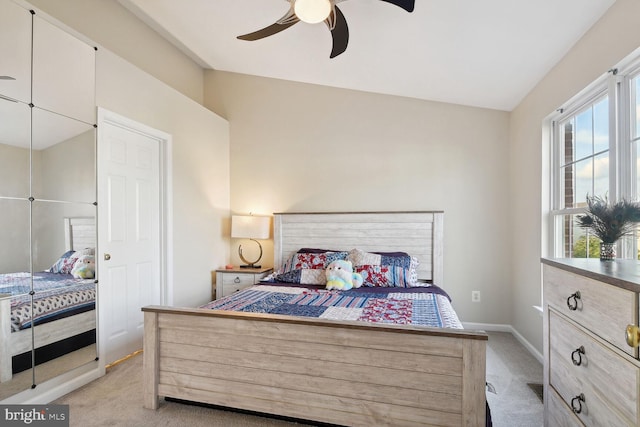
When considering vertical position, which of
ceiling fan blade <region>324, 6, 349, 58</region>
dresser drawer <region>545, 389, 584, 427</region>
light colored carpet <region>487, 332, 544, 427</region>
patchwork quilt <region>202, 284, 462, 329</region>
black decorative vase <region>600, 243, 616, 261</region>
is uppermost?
ceiling fan blade <region>324, 6, 349, 58</region>

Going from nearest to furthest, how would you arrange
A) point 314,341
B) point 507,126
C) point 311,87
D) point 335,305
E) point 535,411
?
point 314,341 < point 535,411 < point 335,305 < point 507,126 < point 311,87

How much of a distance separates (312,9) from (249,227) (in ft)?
8.10

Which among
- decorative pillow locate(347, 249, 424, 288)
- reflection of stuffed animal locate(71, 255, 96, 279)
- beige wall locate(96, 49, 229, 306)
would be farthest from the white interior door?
decorative pillow locate(347, 249, 424, 288)

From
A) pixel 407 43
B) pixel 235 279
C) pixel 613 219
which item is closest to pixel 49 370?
pixel 235 279

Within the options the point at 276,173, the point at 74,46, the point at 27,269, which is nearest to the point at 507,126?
the point at 276,173

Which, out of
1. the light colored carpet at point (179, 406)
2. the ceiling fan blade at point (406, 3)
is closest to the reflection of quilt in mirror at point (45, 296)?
the light colored carpet at point (179, 406)

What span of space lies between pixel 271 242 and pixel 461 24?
2.89m

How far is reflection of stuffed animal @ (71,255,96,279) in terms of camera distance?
7.62ft

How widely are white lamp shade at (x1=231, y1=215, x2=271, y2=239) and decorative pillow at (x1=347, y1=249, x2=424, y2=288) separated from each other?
1.07 metres

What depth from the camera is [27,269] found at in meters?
2.01

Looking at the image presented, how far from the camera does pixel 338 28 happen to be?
7.11 ft

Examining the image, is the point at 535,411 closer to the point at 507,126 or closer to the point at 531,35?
the point at 531,35

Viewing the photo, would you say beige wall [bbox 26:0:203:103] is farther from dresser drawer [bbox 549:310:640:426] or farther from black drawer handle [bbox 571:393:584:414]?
black drawer handle [bbox 571:393:584:414]

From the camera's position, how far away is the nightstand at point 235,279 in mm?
3633
